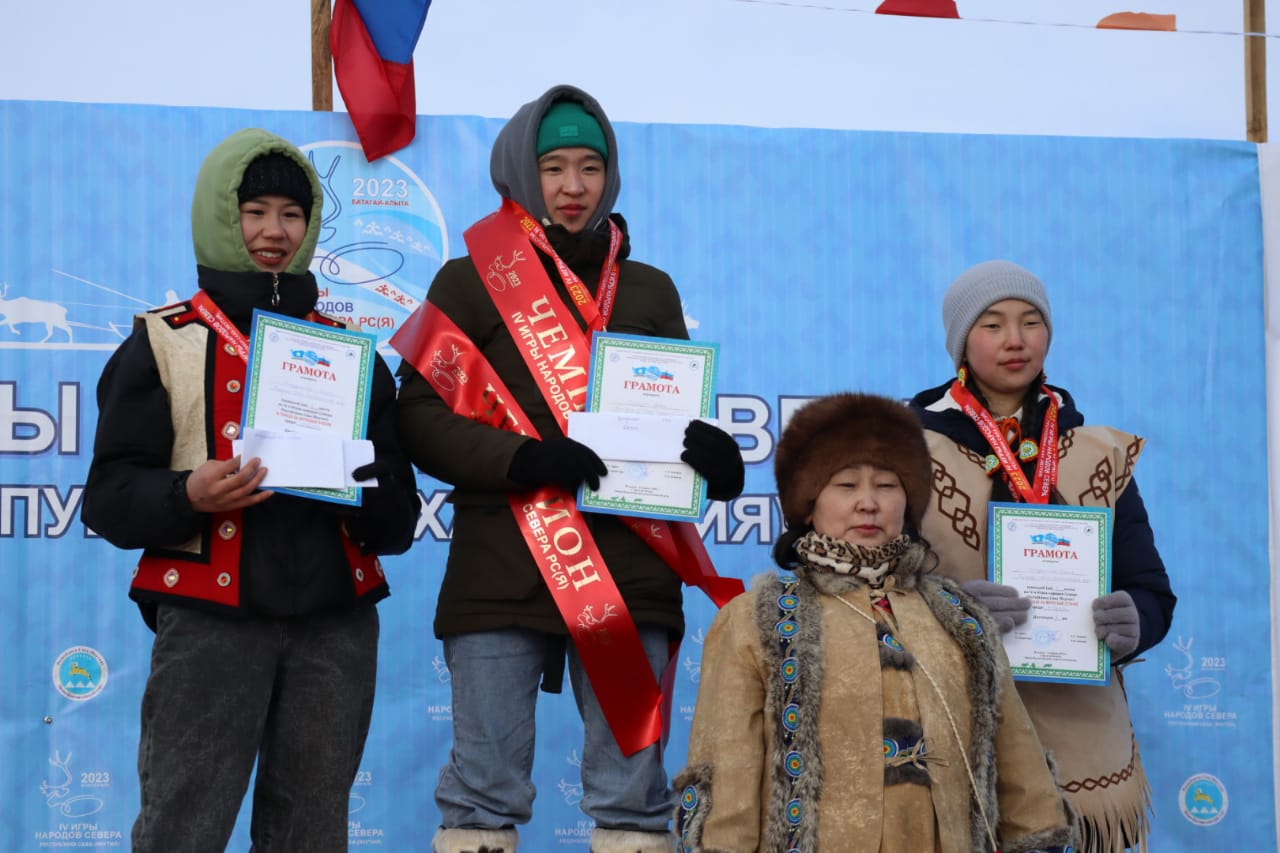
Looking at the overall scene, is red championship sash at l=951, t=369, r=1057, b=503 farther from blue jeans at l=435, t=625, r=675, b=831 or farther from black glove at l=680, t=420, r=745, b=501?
blue jeans at l=435, t=625, r=675, b=831

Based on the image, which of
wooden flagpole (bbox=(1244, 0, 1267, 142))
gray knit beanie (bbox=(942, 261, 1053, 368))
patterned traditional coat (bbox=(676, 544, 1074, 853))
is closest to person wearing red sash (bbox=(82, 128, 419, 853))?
patterned traditional coat (bbox=(676, 544, 1074, 853))

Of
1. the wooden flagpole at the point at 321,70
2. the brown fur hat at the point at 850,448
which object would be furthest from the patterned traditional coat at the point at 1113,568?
the wooden flagpole at the point at 321,70

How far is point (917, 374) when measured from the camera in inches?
171

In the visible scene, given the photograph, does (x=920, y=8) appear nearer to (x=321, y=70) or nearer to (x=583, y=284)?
(x=321, y=70)

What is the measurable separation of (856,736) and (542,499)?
0.75 meters

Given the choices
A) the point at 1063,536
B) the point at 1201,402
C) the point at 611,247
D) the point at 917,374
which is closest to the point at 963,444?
the point at 1063,536

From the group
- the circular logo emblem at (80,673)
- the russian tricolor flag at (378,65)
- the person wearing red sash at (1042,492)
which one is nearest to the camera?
the person wearing red sash at (1042,492)

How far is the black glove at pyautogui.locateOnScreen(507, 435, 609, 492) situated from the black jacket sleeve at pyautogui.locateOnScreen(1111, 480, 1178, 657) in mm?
1060

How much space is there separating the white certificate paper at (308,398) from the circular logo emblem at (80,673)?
1747 millimetres

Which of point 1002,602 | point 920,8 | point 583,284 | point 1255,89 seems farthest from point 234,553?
point 1255,89

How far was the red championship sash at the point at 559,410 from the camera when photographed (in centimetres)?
269

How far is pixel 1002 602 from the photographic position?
8.77 feet

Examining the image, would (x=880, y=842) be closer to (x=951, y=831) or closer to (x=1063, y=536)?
(x=951, y=831)

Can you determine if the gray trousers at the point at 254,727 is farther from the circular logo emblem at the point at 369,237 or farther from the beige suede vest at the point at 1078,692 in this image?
the circular logo emblem at the point at 369,237
